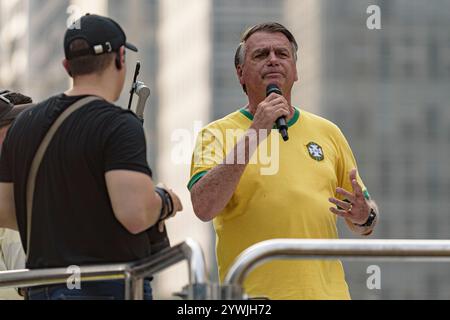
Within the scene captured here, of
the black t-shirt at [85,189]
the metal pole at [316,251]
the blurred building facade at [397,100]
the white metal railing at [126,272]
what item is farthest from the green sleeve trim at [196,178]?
the blurred building facade at [397,100]

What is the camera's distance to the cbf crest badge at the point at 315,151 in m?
7.04

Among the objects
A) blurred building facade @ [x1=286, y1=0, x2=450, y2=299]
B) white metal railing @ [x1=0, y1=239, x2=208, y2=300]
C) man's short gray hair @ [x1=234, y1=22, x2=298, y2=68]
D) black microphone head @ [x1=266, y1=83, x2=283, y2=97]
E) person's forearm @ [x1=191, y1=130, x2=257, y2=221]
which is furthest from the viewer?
blurred building facade @ [x1=286, y1=0, x2=450, y2=299]

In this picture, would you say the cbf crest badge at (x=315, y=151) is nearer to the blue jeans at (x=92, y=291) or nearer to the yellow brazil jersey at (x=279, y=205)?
the yellow brazil jersey at (x=279, y=205)

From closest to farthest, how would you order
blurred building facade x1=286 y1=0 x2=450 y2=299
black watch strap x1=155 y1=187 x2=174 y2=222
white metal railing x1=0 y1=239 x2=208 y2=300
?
white metal railing x1=0 y1=239 x2=208 y2=300, black watch strap x1=155 y1=187 x2=174 y2=222, blurred building facade x1=286 y1=0 x2=450 y2=299

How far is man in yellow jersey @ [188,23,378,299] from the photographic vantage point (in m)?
6.73

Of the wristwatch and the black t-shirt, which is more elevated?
the black t-shirt

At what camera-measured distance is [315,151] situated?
7.07 metres

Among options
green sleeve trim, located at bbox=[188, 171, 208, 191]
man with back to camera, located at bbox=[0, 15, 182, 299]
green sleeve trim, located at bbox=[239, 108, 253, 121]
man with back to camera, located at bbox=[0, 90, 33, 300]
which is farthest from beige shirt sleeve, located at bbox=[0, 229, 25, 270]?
man with back to camera, located at bbox=[0, 15, 182, 299]

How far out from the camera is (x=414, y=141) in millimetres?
101938

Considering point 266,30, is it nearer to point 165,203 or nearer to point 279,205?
point 279,205

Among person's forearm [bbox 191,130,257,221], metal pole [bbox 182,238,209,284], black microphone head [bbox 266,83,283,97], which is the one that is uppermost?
black microphone head [bbox 266,83,283,97]

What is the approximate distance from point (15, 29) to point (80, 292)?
144847 millimetres

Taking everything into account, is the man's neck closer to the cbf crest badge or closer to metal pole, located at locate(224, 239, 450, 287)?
the cbf crest badge

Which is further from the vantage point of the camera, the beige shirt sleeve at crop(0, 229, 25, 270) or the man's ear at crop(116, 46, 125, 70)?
the beige shirt sleeve at crop(0, 229, 25, 270)
